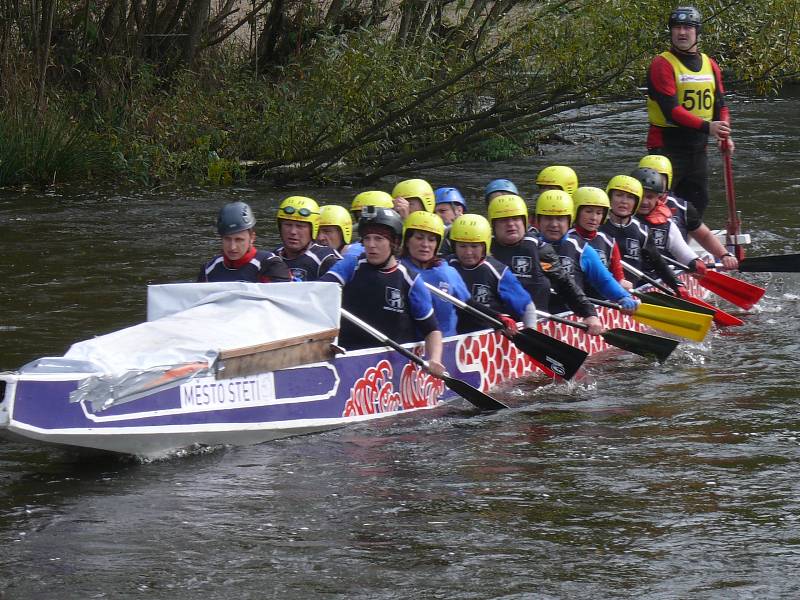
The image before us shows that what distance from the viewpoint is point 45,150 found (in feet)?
61.6

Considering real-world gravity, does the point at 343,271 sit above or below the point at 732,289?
above

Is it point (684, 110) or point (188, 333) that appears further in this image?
point (684, 110)

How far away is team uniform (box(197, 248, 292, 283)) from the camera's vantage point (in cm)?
937

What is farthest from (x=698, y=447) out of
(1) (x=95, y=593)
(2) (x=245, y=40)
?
(2) (x=245, y=40)

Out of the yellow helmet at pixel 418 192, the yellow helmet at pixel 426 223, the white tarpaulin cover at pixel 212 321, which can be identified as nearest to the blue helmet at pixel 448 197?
the yellow helmet at pixel 418 192

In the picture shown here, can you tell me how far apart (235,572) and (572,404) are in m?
4.18

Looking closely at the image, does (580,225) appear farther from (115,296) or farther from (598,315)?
(115,296)

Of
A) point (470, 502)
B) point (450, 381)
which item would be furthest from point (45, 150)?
point (470, 502)

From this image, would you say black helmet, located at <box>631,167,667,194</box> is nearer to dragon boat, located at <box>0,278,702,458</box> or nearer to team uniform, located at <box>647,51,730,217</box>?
team uniform, located at <box>647,51,730,217</box>

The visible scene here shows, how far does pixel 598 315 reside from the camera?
11.6 metres

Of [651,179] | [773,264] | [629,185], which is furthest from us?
[773,264]

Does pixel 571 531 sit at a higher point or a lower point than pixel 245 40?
lower

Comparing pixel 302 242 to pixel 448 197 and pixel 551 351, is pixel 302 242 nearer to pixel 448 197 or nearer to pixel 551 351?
pixel 551 351

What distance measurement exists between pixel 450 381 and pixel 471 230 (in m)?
1.39
